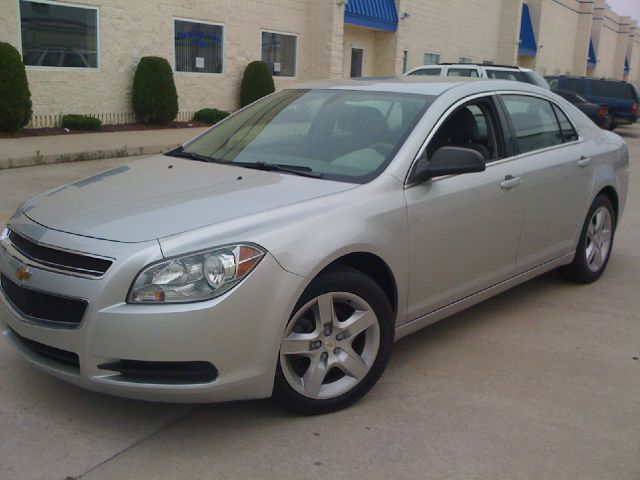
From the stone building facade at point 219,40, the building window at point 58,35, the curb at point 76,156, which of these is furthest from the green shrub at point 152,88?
the curb at point 76,156

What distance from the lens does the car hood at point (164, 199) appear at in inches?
126

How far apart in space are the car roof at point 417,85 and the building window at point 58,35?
10.6 meters

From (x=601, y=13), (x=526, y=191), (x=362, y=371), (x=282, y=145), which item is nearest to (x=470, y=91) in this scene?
(x=526, y=191)

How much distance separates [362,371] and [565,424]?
3.34 feet

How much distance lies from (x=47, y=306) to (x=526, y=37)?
1502 inches

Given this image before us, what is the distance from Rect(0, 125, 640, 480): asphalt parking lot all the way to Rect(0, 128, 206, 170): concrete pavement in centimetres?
778

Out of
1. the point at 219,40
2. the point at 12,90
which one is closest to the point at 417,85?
the point at 12,90

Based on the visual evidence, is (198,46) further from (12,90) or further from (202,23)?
(12,90)

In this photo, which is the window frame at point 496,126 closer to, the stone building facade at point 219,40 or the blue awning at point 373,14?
the stone building facade at point 219,40

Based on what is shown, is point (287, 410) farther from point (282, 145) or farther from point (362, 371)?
point (282, 145)

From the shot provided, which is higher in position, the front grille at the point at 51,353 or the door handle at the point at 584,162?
the door handle at the point at 584,162

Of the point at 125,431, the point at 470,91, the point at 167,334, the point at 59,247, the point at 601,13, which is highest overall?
the point at 601,13

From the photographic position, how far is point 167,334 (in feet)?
9.73

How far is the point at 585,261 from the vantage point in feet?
18.8
